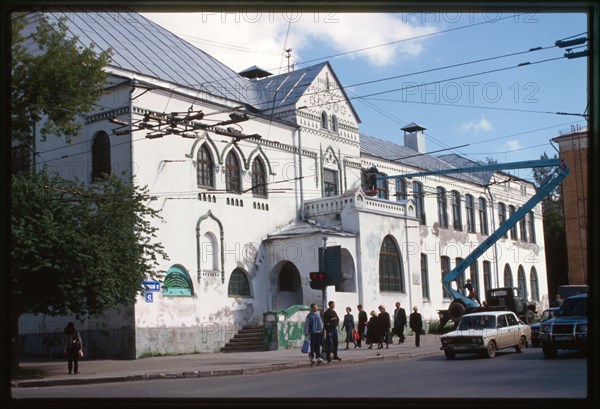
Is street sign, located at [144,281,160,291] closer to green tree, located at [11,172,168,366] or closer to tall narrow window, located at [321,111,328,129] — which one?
green tree, located at [11,172,168,366]

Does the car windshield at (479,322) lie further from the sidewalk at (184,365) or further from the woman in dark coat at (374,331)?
the woman in dark coat at (374,331)

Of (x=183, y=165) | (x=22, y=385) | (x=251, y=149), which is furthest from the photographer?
(x=251, y=149)

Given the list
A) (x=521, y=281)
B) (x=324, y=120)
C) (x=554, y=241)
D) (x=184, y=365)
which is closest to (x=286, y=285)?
(x=324, y=120)

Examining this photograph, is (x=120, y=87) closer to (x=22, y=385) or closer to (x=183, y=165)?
(x=183, y=165)

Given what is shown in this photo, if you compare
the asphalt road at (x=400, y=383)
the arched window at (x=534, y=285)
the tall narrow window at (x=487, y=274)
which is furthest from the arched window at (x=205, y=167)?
the arched window at (x=534, y=285)

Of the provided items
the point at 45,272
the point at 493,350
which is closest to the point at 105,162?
the point at 45,272

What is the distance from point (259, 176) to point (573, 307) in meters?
17.2

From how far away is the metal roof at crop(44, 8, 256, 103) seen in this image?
31.4m

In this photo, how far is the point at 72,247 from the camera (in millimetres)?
21438

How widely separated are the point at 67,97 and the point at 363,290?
16.6 m

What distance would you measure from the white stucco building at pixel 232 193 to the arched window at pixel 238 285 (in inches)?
2.1

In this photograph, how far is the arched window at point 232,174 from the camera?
1268 inches

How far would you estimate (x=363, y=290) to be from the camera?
1358 inches

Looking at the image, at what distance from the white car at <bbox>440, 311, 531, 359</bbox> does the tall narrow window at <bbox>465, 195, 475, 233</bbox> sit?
2833cm
